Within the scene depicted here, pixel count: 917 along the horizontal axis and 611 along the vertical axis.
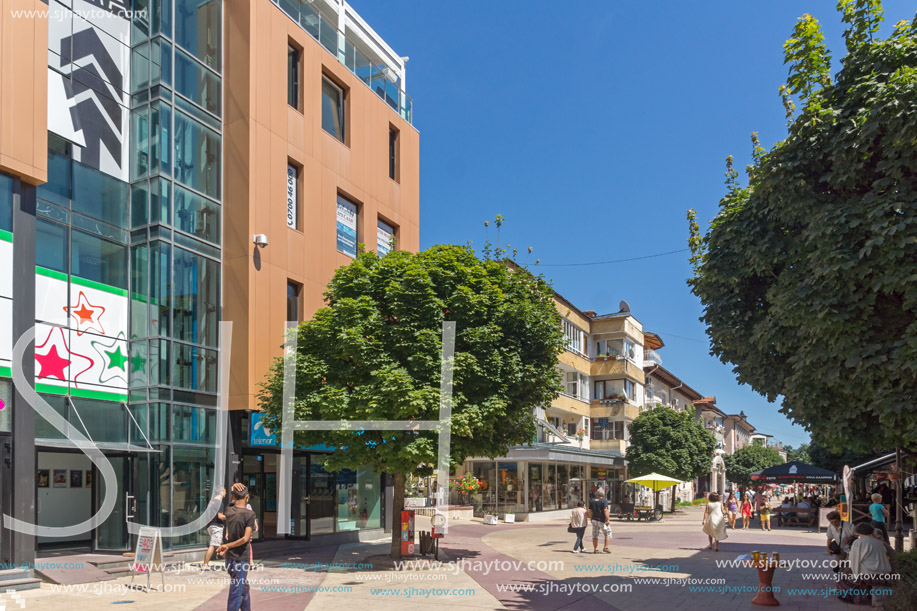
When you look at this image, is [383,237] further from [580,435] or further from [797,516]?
[580,435]

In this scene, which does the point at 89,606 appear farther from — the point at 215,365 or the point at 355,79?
the point at 355,79

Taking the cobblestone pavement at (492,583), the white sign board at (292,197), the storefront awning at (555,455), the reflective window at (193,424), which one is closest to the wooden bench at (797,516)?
the storefront awning at (555,455)

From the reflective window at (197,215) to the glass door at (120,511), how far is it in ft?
18.7

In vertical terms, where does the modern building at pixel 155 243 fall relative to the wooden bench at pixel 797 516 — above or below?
above

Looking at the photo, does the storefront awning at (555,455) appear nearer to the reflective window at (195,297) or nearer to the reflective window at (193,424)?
the reflective window at (193,424)

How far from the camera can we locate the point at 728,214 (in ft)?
44.5

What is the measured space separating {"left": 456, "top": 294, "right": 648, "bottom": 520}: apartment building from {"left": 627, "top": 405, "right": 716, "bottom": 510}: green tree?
182cm

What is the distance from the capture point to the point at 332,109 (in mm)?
25188

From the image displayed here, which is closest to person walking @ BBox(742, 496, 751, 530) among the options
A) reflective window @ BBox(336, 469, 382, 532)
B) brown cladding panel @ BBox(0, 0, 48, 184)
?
reflective window @ BBox(336, 469, 382, 532)

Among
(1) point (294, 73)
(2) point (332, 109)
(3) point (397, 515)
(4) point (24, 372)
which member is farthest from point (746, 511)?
(4) point (24, 372)

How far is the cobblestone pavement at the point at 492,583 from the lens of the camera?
1324 centimetres

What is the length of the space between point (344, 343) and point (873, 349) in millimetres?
11253

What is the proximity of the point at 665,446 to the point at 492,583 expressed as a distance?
3216cm

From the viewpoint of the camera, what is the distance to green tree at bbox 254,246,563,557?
18109 millimetres
